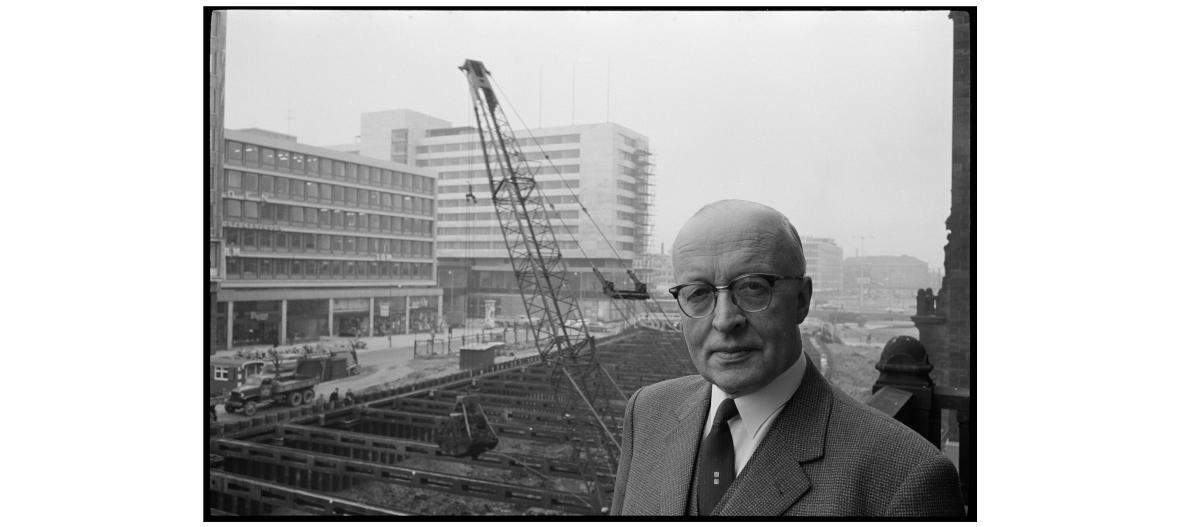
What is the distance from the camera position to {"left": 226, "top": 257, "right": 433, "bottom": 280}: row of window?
4941 mm

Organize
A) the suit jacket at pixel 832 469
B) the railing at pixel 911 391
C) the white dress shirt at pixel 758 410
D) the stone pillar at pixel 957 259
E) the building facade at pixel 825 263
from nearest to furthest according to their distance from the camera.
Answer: the suit jacket at pixel 832 469 → the white dress shirt at pixel 758 410 → the railing at pixel 911 391 → the stone pillar at pixel 957 259 → the building facade at pixel 825 263

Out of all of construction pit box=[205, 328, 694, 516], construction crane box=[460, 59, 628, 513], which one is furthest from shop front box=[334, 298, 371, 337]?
construction crane box=[460, 59, 628, 513]

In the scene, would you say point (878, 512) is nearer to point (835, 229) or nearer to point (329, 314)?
point (835, 229)

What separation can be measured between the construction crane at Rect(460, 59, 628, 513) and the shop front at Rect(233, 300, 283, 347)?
5.20 feet

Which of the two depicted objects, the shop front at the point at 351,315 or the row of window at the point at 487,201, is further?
the shop front at the point at 351,315

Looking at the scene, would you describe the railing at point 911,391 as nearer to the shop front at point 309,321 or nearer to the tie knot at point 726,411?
the tie knot at point 726,411

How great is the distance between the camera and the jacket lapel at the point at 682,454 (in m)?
1.46

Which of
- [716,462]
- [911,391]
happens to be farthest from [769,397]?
[911,391]

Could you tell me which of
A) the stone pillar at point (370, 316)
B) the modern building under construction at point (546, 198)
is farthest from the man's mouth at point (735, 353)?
the stone pillar at point (370, 316)

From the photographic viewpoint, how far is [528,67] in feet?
15.0

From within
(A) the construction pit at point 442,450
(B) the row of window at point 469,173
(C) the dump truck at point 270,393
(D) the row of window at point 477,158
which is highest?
(D) the row of window at point 477,158

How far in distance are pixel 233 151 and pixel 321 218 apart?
2.21 ft

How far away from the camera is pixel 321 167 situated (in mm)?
5047

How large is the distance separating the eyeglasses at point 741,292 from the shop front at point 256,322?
14.1 ft
